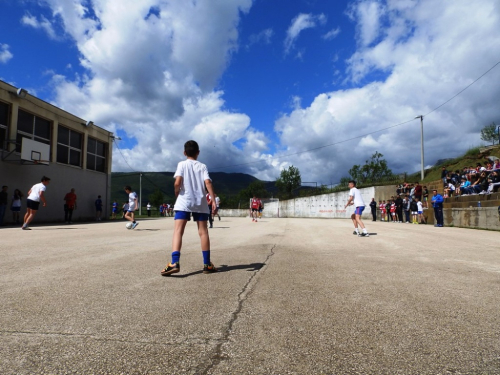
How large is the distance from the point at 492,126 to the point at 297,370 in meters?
44.2

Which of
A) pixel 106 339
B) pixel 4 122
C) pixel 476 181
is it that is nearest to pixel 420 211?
pixel 476 181

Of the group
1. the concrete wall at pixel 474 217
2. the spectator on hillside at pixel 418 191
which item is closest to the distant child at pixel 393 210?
the spectator on hillside at pixel 418 191

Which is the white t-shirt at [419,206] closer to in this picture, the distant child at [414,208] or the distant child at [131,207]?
the distant child at [414,208]

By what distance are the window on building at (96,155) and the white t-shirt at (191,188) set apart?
23.7 m

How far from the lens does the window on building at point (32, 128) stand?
61.5 ft

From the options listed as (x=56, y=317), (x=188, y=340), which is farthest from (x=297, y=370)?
(x=56, y=317)

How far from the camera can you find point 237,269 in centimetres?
466

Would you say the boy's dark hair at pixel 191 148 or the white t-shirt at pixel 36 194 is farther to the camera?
the white t-shirt at pixel 36 194

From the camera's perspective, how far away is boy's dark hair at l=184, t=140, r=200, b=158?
4758 millimetres

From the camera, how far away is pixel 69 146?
23.1m

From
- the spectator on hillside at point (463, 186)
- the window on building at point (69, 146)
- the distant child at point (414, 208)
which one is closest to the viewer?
the spectator on hillside at point (463, 186)

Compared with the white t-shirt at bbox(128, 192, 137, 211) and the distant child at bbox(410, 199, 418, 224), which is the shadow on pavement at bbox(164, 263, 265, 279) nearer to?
the white t-shirt at bbox(128, 192, 137, 211)

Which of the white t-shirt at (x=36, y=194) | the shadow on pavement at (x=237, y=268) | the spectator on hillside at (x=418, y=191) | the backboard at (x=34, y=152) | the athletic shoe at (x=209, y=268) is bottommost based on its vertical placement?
the shadow on pavement at (x=237, y=268)

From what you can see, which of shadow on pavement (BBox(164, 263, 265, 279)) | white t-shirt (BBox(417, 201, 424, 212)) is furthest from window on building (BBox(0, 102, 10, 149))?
white t-shirt (BBox(417, 201, 424, 212))
